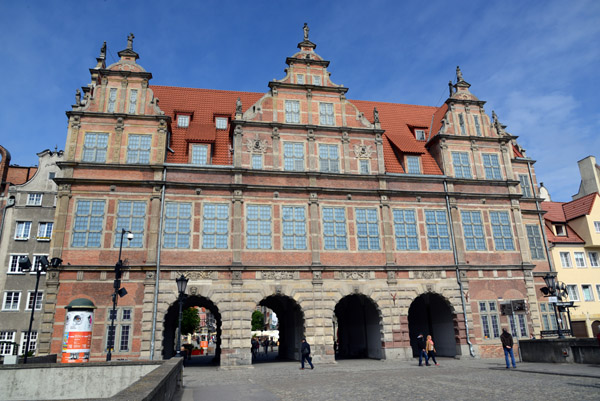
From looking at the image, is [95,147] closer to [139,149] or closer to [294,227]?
[139,149]

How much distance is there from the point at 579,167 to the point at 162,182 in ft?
137

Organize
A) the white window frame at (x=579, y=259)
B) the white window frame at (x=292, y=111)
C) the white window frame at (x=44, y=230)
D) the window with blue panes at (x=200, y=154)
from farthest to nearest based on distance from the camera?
the white window frame at (x=44, y=230) < the white window frame at (x=579, y=259) < the white window frame at (x=292, y=111) < the window with blue panes at (x=200, y=154)

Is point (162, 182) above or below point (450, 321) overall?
above

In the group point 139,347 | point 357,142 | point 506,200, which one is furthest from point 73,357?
point 506,200

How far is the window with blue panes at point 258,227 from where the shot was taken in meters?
26.1

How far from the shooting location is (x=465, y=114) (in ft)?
106


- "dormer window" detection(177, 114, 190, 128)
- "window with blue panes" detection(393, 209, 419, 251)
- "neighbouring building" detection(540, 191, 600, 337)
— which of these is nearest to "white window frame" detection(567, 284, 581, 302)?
"neighbouring building" detection(540, 191, 600, 337)

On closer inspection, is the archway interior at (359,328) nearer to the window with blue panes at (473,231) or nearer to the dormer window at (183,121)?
the window with blue panes at (473,231)

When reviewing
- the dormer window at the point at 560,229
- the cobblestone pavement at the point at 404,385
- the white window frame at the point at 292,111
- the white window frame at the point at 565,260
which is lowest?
the cobblestone pavement at the point at 404,385

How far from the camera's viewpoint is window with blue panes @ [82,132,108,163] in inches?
1026

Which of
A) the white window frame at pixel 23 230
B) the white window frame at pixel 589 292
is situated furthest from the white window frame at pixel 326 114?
the white window frame at pixel 23 230

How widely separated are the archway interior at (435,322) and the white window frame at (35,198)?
105 ft

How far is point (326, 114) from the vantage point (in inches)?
1171

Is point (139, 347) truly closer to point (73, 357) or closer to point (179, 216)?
point (73, 357)
